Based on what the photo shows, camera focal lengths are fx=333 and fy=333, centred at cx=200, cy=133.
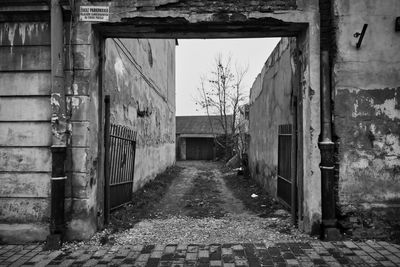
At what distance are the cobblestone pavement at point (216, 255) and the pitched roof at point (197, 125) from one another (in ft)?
76.5

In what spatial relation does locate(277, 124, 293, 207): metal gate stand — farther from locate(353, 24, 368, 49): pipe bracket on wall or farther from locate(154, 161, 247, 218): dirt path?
locate(353, 24, 368, 49): pipe bracket on wall

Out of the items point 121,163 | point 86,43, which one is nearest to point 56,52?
point 86,43

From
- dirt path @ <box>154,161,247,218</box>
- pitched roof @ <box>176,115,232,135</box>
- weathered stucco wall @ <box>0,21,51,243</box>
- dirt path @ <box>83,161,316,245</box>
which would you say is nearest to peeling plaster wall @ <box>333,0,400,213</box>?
dirt path @ <box>83,161,316,245</box>

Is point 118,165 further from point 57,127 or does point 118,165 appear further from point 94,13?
point 94,13

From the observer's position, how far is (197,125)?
31.2 m

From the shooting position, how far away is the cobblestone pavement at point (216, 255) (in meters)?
3.67

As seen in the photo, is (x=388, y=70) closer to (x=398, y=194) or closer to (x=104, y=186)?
(x=398, y=194)

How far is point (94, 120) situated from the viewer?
4.64 meters

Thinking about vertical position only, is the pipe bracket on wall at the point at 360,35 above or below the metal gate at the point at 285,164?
above

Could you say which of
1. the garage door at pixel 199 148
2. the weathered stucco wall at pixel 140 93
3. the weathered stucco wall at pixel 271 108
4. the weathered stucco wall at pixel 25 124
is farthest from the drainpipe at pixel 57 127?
the garage door at pixel 199 148

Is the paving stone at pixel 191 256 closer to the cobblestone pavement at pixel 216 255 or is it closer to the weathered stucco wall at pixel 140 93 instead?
the cobblestone pavement at pixel 216 255

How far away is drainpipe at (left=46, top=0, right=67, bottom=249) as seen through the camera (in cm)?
429

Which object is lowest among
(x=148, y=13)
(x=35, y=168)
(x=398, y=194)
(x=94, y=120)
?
(x=398, y=194)

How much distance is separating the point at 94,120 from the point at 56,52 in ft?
3.31
